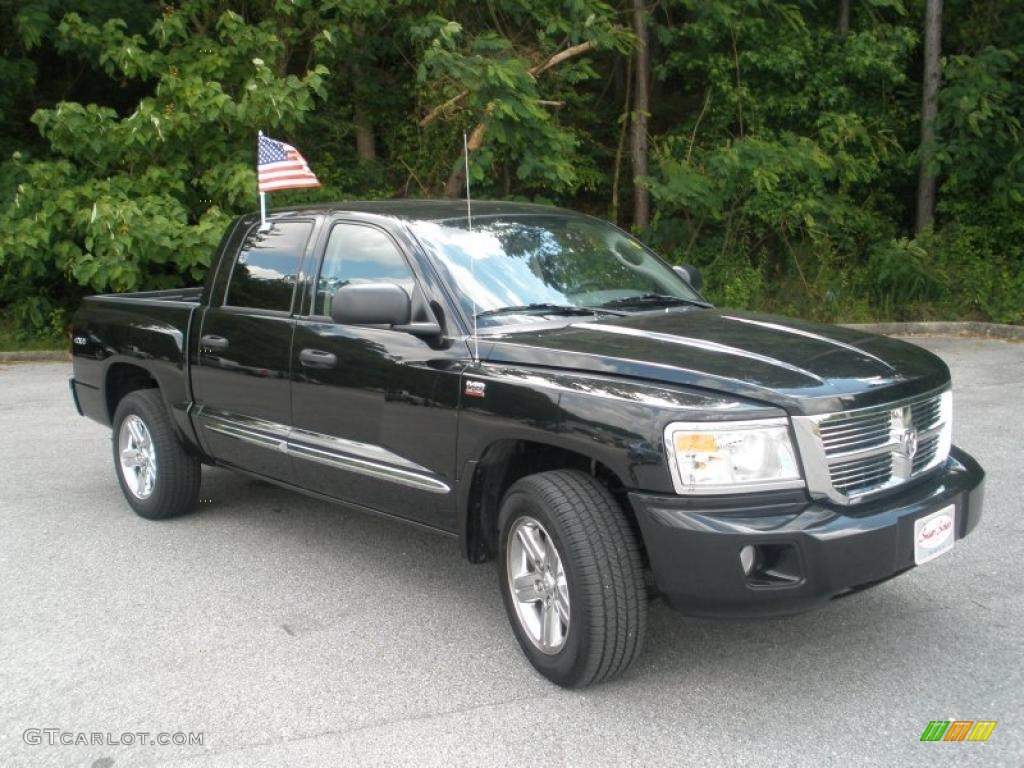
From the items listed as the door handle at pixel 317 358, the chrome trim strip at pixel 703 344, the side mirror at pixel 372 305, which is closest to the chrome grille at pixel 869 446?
the chrome trim strip at pixel 703 344

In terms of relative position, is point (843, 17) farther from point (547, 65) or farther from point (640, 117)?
point (547, 65)

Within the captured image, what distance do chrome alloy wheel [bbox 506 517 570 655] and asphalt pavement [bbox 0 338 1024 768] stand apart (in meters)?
0.20

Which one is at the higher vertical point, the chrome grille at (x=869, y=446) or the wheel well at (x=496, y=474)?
the chrome grille at (x=869, y=446)

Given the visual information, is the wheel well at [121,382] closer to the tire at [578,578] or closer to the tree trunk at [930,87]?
the tire at [578,578]

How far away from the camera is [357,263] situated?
4.97m

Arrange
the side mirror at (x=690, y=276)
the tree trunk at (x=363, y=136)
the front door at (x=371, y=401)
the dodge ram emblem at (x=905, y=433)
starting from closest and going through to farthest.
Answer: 1. the dodge ram emblem at (x=905, y=433)
2. the front door at (x=371, y=401)
3. the side mirror at (x=690, y=276)
4. the tree trunk at (x=363, y=136)

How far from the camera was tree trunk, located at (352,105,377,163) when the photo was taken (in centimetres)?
1627

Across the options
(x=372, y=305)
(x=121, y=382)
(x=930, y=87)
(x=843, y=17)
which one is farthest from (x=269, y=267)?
(x=843, y=17)

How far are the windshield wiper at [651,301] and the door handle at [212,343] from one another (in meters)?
2.18

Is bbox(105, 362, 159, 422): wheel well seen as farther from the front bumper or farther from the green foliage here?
the green foliage

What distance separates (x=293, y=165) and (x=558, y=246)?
131 inches

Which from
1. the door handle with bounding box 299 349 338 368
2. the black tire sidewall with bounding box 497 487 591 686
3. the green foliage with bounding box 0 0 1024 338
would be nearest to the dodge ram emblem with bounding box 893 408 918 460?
the black tire sidewall with bounding box 497 487 591 686

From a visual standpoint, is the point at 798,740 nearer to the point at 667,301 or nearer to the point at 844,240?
the point at 667,301

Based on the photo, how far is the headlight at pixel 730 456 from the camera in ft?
11.2
